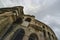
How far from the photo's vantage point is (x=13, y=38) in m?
25.3

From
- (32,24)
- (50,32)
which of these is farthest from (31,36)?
(50,32)

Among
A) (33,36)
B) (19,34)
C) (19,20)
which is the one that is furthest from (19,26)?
(33,36)

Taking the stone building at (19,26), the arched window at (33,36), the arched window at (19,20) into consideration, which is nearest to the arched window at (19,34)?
the stone building at (19,26)

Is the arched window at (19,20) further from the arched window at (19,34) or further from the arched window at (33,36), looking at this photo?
the arched window at (33,36)

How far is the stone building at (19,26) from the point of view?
79.3ft

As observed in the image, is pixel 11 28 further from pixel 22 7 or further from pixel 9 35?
pixel 22 7

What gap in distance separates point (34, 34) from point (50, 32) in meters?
7.37

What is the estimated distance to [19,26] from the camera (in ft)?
92.1

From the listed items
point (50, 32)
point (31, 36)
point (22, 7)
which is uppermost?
point (22, 7)

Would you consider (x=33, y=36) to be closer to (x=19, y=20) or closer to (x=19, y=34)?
(x=19, y=34)

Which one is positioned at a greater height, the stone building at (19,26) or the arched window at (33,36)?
the stone building at (19,26)

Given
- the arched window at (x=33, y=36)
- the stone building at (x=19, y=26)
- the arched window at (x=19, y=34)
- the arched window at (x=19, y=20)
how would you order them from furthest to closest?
the arched window at (x=19, y=20) < the arched window at (x=33, y=36) < the arched window at (x=19, y=34) < the stone building at (x=19, y=26)

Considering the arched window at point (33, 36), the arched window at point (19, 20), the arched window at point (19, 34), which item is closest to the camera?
the arched window at point (19, 34)

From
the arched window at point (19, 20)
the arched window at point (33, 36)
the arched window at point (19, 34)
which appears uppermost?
the arched window at point (19, 20)
